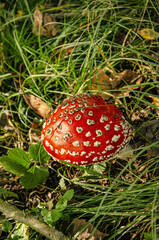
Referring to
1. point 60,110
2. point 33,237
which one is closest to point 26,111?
point 60,110

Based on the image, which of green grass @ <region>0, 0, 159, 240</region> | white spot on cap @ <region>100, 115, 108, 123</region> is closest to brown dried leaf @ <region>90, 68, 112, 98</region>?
green grass @ <region>0, 0, 159, 240</region>

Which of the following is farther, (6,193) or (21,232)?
(6,193)

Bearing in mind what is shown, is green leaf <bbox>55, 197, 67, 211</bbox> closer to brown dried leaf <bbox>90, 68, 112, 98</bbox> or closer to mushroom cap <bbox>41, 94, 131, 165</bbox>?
mushroom cap <bbox>41, 94, 131, 165</bbox>

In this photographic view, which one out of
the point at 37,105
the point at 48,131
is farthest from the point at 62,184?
the point at 37,105

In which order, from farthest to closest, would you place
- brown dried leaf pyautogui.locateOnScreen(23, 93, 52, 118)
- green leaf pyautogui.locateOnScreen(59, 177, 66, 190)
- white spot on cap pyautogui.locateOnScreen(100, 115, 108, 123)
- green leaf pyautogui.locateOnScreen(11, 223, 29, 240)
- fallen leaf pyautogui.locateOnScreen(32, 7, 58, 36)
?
fallen leaf pyautogui.locateOnScreen(32, 7, 58, 36)
brown dried leaf pyautogui.locateOnScreen(23, 93, 52, 118)
green leaf pyautogui.locateOnScreen(59, 177, 66, 190)
green leaf pyautogui.locateOnScreen(11, 223, 29, 240)
white spot on cap pyautogui.locateOnScreen(100, 115, 108, 123)

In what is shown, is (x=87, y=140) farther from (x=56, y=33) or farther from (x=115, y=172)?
(x=56, y=33)

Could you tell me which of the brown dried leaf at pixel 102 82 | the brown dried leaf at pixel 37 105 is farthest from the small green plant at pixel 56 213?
the brown dried leaf at pixel 102 82

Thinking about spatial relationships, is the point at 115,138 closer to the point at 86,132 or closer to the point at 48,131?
the point at 86,132
